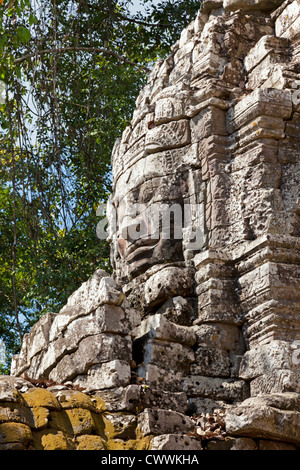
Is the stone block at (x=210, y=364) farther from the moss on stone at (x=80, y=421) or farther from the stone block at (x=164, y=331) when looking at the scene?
the moss on stone at (x=80, y=421)

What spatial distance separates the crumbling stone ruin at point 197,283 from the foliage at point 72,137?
3.17 meters

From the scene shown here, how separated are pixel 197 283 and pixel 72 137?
21.6 feet

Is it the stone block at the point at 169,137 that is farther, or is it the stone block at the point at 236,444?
the stone block at the point at 169,137

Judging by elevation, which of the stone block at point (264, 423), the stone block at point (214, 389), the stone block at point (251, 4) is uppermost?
the stone block at point (251, 4)

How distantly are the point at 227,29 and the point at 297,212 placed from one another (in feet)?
7.80

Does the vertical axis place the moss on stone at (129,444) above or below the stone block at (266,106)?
below

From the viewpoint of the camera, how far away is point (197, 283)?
24.9 ft

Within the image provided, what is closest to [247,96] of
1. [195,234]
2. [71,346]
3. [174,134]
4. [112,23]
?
[174,134]

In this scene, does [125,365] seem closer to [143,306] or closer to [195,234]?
[143,306]

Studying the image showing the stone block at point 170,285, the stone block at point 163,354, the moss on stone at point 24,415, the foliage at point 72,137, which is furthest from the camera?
the foliage at point 72,137

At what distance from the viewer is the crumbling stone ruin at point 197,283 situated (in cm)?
608

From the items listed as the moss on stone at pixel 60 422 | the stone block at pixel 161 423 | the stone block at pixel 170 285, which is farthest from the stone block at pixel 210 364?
the moss on stone at pixel 60 422

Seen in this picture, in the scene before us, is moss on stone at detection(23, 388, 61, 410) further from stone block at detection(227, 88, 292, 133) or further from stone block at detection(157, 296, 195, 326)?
stone block at detection(227, 88, 292, 133)
